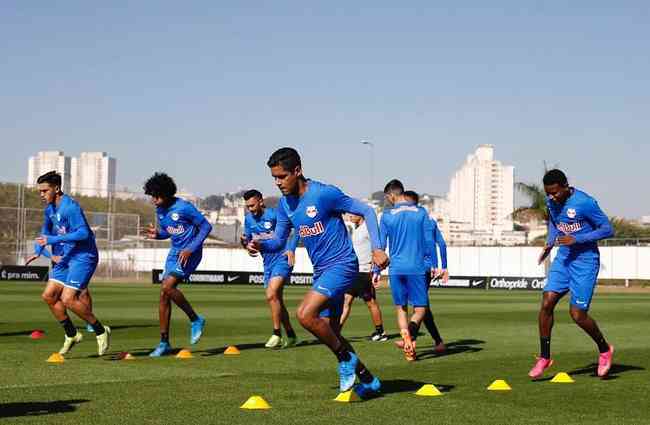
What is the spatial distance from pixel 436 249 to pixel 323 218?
5.35 meters

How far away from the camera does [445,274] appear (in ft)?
46.4

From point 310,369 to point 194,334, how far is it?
2.78m

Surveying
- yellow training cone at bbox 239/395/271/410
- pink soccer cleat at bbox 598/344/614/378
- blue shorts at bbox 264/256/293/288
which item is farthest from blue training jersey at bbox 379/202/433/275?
yellow training cone at bbox 239/395/271/410

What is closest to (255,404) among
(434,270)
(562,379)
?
(562,379)

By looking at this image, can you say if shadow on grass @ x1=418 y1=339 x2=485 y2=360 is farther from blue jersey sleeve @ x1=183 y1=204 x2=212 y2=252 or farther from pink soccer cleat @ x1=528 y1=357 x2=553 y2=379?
blue jersey sleeve @ x1=183 y1=204 x2=212 y2=252

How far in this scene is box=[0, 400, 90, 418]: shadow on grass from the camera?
820 cm

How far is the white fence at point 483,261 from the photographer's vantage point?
2247 inches

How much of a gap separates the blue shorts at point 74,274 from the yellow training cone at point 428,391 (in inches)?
204

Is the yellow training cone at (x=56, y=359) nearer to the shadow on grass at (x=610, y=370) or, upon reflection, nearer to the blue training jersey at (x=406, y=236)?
the blue training jersey at (x=406, y=236)

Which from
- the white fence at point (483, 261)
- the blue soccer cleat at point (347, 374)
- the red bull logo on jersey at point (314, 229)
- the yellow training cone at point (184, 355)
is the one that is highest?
the red bull logo on jersey at point (314, 229)

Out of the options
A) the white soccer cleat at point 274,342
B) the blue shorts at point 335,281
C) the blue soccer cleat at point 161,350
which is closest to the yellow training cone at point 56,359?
the blue soccer cleat at point 161,350

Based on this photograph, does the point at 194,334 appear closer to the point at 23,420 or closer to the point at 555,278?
the point at 555,278

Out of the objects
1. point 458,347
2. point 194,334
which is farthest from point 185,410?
point 458,347

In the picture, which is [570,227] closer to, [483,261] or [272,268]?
[272,268]
